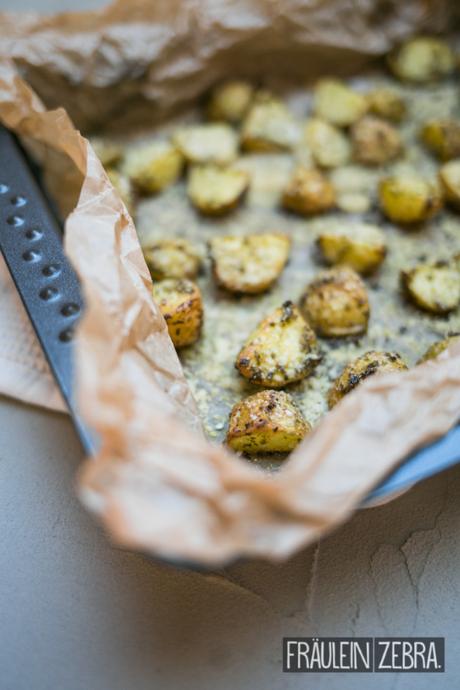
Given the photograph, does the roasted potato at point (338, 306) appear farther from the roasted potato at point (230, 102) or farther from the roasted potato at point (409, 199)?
the roasted potato at point (230, 102)

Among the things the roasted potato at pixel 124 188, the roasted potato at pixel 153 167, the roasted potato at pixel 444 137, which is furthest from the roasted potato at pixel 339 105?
the roasted potato at pixel 124 188

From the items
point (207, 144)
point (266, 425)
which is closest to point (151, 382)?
point (266, 425)

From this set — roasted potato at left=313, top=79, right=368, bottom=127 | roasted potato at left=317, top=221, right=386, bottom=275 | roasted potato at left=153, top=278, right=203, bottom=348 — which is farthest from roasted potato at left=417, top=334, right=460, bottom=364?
roasted potato at left=313, top=79, right=368, bottom=127

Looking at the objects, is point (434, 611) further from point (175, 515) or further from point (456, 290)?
point (456, 290)

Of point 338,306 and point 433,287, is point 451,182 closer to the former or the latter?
point 433,287

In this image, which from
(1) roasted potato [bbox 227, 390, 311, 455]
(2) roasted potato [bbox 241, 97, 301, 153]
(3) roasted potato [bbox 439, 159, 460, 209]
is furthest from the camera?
(2) roasted potato [bbox 241, 97, 301, 153]

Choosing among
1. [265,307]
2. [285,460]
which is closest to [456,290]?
[265,307]

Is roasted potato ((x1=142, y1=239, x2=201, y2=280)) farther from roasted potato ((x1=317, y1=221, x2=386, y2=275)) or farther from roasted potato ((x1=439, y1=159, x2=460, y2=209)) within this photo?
roasted potato ((x1=439, y1=159, x2=460, y2=209))
